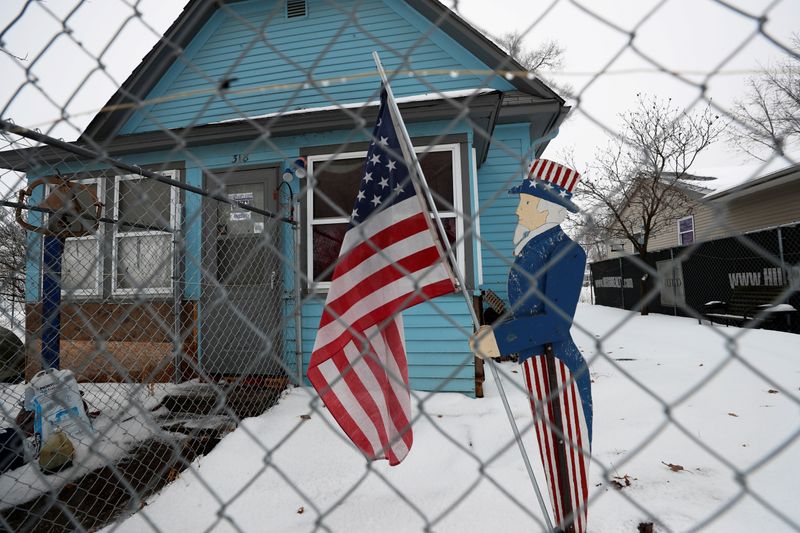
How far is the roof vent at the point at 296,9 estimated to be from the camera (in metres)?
6.28

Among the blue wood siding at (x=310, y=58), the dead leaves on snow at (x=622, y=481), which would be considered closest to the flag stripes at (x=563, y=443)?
the dead leaves on snow at (x=622, y=481)

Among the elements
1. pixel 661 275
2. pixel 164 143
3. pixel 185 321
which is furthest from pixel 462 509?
pixel 164 143

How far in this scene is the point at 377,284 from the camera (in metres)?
1.48

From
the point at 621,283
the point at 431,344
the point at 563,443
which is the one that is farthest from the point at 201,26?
the point at 621,283

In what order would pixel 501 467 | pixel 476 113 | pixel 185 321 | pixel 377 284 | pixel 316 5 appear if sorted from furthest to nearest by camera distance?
1. pixel 316 5
2. pixel 185 321
3. pixel 476 113
4. pixel 501 467
5. pixel 377 284

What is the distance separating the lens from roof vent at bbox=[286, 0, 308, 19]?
6277 millimetres

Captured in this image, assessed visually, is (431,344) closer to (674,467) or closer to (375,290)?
(674,467)

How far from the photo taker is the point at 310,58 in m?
6.20

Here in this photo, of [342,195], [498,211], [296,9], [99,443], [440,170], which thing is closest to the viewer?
[99,443]

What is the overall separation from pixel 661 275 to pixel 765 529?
2.08 meters

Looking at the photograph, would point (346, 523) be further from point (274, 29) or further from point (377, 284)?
point (274, 29)

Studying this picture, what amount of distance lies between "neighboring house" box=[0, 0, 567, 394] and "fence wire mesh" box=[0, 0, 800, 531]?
4 cm

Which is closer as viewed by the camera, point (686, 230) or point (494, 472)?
point (494, 472)

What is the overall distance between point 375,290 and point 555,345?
722 mm
